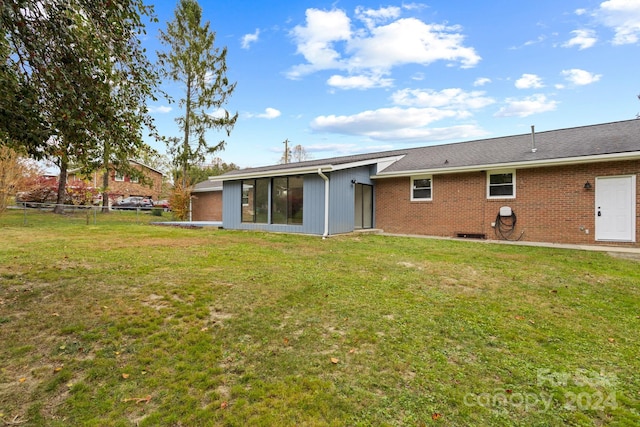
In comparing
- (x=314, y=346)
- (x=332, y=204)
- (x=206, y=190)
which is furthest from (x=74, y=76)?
(x=206, y=190)

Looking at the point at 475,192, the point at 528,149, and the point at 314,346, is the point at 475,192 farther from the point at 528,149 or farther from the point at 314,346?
the point at 314,346

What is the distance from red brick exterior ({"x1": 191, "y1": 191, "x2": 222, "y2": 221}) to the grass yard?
13.7 m

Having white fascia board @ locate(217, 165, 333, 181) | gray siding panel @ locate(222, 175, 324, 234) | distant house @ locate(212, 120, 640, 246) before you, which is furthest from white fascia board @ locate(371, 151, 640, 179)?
white fascia board @ locate(217, 165, 333, 181)

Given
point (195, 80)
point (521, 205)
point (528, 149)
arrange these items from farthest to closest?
point (195, 80), point (528, 149), point (521, 205)

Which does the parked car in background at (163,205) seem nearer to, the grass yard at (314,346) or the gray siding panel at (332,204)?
the gray siding panel at (332,204)

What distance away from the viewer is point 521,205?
9.93m

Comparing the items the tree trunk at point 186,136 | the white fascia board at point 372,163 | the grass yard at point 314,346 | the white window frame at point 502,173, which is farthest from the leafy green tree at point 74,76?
the tree trunk at point 186,136

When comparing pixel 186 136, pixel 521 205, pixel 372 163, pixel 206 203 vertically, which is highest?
pixel 186 136

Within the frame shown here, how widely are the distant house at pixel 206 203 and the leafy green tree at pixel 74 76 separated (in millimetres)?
15337

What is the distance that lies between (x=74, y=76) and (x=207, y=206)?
1695 cm

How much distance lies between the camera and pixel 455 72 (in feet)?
51.1

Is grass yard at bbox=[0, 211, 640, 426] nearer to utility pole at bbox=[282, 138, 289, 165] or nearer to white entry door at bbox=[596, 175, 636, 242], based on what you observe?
white entry door at bbox=[596, 175, 636, 242]

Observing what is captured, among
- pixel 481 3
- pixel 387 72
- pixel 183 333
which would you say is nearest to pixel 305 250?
pixel 183 333

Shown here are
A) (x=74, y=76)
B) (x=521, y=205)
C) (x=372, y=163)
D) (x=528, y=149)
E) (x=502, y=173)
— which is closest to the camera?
(x=74, y=76)
